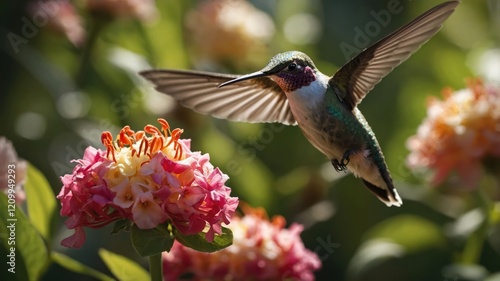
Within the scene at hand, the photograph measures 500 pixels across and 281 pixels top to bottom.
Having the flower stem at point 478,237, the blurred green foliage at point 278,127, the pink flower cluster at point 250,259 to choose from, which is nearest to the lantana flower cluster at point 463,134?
the flower stem at point 478,237

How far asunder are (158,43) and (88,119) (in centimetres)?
53

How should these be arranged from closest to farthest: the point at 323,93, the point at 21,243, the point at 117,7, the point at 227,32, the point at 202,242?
the point at 202,242
the point at 21,243
the point at 323,93
the point at 117,7
the point at 227,32

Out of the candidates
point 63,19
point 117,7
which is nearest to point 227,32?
point 117,7

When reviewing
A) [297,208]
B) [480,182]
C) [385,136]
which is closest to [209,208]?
[480,182]

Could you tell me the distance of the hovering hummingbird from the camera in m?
1.75

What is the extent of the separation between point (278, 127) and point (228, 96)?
2.51 ft

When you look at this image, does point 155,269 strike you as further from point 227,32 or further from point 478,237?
point 227,32

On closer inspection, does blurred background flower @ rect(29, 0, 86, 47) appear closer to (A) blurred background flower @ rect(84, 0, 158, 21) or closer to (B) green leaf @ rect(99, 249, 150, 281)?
(A) blurred background flower @ rect(84, 0, 158, 21)

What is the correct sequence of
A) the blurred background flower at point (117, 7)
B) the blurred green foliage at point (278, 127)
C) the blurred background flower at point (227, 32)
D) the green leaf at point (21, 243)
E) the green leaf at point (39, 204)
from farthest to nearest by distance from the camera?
the blurred background flower at point (227, 32) → the blurred background flower at point (117, 7) → the blurred green foliage at point (278, 127) → the green leaf at point (39, 204) → the green leaf at point (21, 243)

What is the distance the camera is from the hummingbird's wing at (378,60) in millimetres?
1706

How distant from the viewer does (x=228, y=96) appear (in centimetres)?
201

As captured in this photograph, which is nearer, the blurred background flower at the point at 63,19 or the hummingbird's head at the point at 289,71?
the hummingbird's head at the point at 289,71

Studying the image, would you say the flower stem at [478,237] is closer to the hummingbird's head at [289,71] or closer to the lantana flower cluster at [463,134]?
the lantana flower cluster at [463,134]

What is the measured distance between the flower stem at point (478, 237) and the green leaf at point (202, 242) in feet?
2.68
